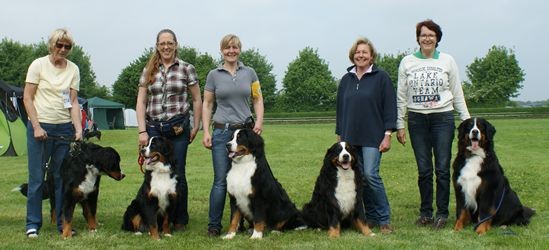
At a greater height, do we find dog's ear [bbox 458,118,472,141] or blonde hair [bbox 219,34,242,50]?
blonde hair [bbox 219,34,242,50]

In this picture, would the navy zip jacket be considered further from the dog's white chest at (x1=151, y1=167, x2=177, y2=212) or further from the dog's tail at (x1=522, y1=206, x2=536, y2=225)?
the dog's white chest at (x1=151, y1=167, x2=177, y2=212)

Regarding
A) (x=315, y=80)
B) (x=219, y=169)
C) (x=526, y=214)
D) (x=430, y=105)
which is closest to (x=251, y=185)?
(x=219, y=169)

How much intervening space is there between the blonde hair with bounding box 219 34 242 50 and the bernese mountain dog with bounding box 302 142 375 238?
1346 millimetres

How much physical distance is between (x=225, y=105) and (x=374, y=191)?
5.59ft

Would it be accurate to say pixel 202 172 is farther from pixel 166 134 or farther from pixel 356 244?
pixel 356 244

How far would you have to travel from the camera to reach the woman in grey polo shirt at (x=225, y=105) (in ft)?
17.5

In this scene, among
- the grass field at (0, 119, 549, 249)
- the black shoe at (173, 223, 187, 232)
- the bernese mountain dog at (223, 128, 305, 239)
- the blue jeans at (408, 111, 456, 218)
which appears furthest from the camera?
the black shoe at (173, 223, 187, 232)

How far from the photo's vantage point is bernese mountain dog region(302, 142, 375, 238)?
522cm

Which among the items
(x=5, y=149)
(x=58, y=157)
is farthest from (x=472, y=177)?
(x=5, y=149)

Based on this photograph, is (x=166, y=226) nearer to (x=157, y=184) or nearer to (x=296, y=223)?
(x=157, y=184)

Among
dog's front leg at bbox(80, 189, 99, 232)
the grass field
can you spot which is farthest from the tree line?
dog's front leg at bbox(80, 189, 99, 232)

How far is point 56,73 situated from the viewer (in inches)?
210

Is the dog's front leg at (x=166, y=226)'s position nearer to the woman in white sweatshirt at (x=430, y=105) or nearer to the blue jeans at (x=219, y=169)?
the blue jeans at (x=219, y=169)

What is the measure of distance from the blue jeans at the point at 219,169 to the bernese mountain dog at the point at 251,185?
150mm
